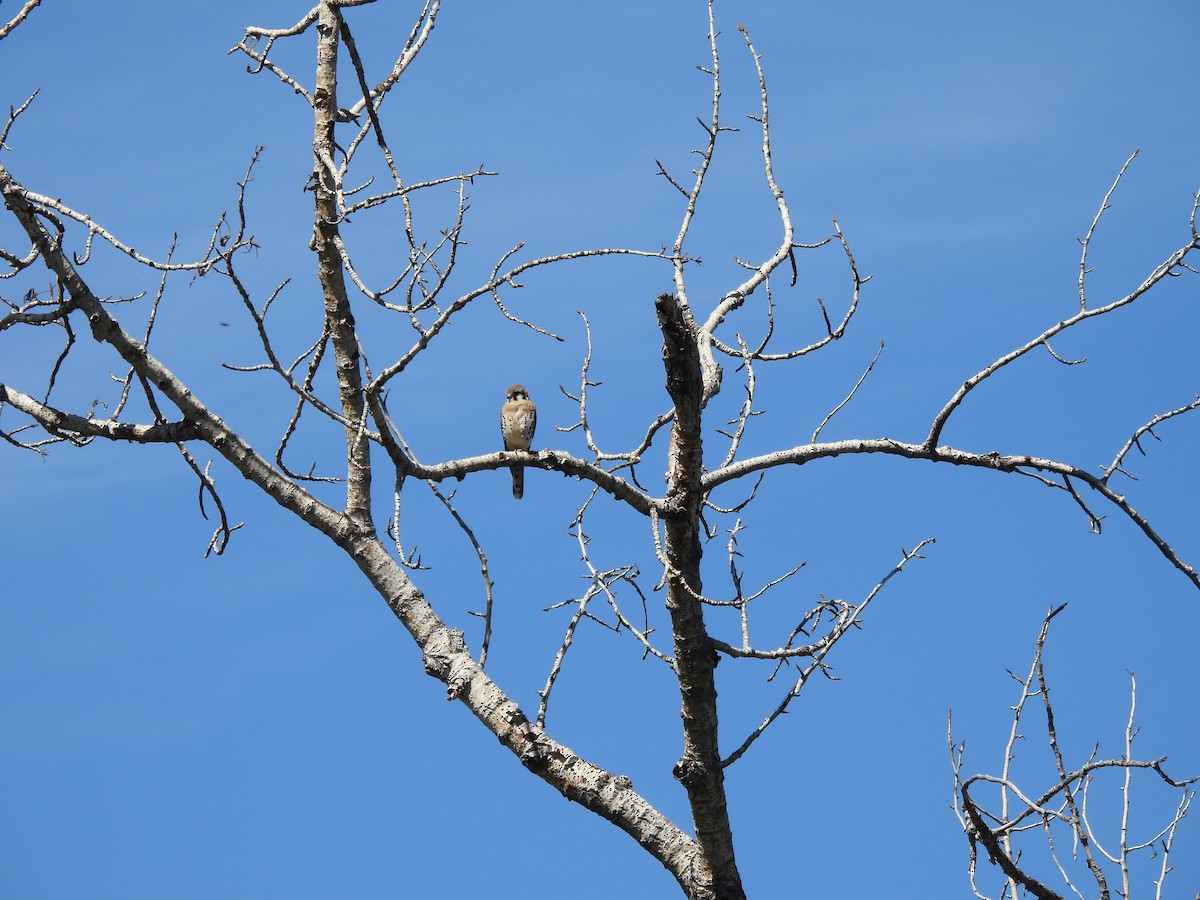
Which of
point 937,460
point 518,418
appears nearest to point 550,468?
point 937,460

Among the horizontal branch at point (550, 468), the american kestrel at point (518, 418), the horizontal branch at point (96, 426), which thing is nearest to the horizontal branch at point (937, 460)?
the horizontal branch at point (550, 468)

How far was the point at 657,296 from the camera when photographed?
11.1ft

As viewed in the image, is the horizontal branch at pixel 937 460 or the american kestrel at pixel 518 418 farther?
the american kestrel at pixel 518 418

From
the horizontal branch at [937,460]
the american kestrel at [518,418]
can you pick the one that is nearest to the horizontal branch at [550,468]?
the horizontal branch at [937,460]

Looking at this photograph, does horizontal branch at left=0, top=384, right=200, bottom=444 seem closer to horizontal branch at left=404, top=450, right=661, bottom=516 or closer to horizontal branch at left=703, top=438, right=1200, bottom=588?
horizontal branch at left=404, top=450, right=661, bottom=516

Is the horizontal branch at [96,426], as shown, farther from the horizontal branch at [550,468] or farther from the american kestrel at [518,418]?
the american kestrel at [518,418]

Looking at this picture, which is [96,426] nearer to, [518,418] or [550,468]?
[550,468]

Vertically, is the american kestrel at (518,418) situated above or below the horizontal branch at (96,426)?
above

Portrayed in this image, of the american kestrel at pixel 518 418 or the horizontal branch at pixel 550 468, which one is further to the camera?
the american kestrel at pixel 518 418

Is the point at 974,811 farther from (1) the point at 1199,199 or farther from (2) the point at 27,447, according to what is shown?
(2) the point at 27,447

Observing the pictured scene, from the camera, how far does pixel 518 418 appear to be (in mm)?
8375

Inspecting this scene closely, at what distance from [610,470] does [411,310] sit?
91cm

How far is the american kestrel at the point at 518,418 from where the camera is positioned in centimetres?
839

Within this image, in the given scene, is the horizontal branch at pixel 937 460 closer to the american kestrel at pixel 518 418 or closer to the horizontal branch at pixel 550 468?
the horizontal branch at pixel 550 468
